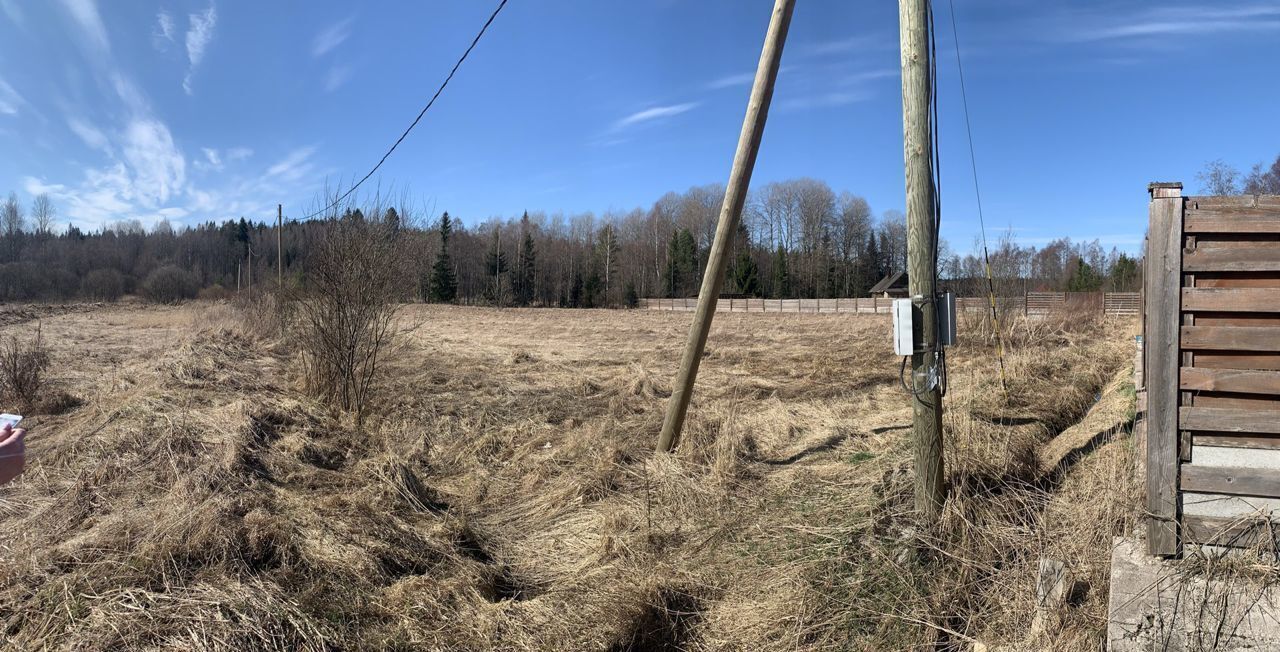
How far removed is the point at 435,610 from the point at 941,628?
256 cm

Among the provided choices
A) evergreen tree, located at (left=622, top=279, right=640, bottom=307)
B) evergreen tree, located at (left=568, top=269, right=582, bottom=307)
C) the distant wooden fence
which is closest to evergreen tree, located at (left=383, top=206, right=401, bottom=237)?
the distant wooden fence

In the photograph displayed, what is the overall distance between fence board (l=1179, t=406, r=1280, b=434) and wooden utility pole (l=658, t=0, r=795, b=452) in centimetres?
334

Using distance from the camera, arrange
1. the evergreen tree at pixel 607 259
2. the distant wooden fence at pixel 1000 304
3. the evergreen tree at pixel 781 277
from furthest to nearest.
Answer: the evergreen tree at pixel 607 259, the evergreen tree at pixel 781 277, the distant wooden fence at pixel 1000 304

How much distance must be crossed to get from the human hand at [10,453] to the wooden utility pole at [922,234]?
12.8 feet

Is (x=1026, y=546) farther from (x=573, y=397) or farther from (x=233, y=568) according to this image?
→ (x=573, y=397)

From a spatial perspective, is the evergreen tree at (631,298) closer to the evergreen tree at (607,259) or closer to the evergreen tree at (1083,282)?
the evergreen tree at (607,259)

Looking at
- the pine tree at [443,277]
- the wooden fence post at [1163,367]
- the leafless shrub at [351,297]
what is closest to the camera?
the wooden fence post at [1163,367]

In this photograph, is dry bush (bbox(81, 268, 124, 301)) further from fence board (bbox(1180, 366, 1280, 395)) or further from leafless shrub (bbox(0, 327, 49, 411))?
fence board (bbox(1180, 366, 1280, 395))

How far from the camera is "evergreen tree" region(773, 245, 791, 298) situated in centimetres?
7106

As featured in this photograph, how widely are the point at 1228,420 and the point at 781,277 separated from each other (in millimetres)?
69302

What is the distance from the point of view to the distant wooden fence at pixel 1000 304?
16.2 meters

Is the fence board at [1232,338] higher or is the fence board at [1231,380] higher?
the fence board at [1232,338]

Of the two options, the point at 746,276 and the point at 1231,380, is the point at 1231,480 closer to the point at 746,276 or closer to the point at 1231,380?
the point at 1231,380

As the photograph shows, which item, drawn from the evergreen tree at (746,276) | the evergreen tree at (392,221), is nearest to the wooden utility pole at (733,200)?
the evergreen tree at (392,221)
